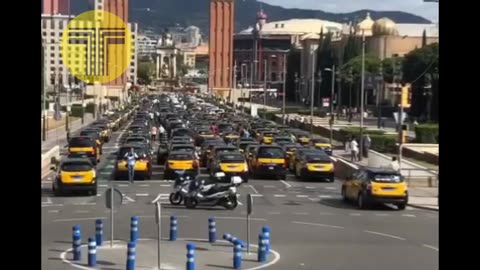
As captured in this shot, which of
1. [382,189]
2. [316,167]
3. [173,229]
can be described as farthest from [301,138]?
→ [173,229]

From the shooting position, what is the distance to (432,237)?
763 inches

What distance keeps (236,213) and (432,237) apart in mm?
6213

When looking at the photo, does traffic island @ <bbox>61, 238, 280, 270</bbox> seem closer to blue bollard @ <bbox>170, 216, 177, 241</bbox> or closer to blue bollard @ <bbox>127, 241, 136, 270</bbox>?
blue bollard @ <bbox>127, 241, 136, 270</bbox>

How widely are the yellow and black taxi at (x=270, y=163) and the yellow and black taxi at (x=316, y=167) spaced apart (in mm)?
811

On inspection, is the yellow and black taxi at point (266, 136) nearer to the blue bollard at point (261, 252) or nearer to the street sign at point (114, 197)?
the blue bollard at point (261, 252)

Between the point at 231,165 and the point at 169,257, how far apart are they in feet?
56.7

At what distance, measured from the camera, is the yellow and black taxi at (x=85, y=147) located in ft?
134

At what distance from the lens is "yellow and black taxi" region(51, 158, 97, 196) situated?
28.1 meters

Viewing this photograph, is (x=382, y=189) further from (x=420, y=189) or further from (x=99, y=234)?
(x=99, y=234)

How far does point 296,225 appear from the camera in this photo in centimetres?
2125
